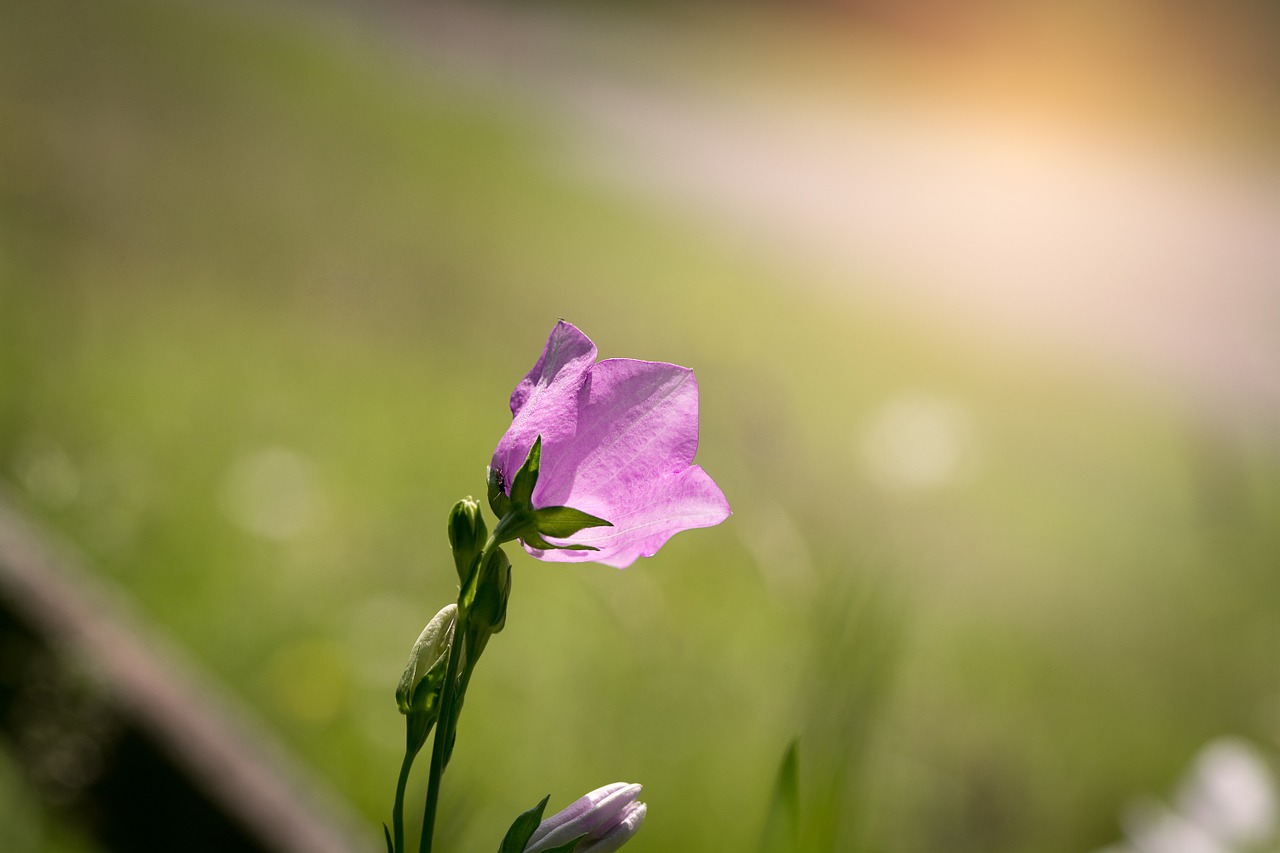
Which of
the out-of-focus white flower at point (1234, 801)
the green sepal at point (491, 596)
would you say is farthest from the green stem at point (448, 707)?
the out-of-focus white flower at point (1234, 801)

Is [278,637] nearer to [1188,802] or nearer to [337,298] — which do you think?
[1188,802]

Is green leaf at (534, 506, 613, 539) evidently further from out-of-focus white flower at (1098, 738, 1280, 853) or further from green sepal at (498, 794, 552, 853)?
out-of-focus white flower at (1098, 738, 1280, 853)

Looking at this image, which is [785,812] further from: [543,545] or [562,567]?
[562,567]

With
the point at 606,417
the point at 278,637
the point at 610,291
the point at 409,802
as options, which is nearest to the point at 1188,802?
the point at 606,417

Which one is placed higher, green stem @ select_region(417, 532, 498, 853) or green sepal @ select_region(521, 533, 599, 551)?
green sepal @ select_region(521, 533, 599, 551)

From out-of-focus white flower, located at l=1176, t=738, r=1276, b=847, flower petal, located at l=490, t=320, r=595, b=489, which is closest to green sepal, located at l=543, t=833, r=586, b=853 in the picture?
flower petal, located at l=490, t=320, r=595, b=489

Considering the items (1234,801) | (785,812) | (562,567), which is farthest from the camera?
(562,567)

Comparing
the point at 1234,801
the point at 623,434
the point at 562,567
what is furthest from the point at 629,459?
the point at 562,567
